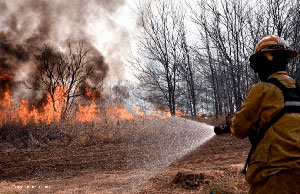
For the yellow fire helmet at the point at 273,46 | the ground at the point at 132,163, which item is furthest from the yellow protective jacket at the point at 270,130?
the ground at the point at 132,163

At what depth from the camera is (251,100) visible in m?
1.89

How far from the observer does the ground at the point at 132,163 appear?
4.75 metres

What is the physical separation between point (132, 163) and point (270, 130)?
21.1 feet

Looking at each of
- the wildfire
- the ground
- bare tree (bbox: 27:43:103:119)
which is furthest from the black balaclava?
bare tree (bbox: 27:43:103:119)

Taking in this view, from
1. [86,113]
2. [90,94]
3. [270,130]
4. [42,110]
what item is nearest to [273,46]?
[270,130]

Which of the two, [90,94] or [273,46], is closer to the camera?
Answer: [273,46]

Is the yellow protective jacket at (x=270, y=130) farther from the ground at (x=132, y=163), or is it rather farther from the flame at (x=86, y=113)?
the flame at (x=86, y=113)

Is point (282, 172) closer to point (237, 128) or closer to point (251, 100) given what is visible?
point (237, 128)

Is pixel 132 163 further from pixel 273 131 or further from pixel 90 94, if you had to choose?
pixel 90 94

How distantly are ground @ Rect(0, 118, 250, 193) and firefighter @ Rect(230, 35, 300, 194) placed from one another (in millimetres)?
2049

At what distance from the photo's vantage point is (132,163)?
7.77 metres

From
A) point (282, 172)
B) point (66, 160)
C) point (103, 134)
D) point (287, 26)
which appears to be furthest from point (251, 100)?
point (103, 134)

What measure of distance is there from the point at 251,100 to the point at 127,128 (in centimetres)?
1170

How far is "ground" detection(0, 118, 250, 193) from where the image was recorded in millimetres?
4746
